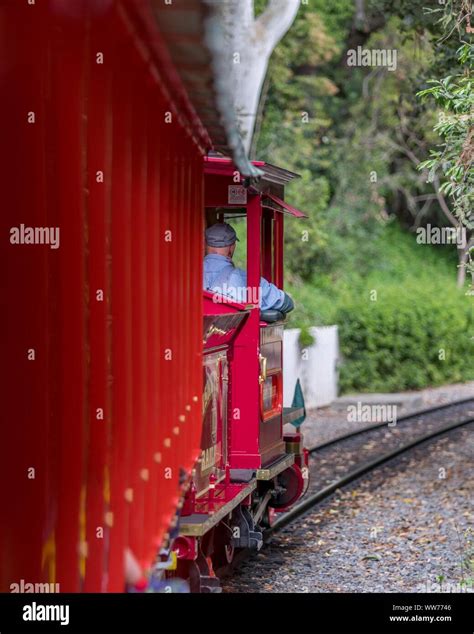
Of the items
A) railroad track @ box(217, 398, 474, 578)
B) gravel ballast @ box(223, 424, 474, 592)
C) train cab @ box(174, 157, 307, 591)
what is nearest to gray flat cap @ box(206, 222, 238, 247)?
train cab @ box(174, 157, 307, 591)

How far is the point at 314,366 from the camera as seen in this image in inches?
859

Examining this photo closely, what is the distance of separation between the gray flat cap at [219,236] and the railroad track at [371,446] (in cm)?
241

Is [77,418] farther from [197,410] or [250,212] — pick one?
[250,212]

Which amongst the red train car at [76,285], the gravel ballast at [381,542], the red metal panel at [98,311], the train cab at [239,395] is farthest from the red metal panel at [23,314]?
the gravel ballast at [381,542]

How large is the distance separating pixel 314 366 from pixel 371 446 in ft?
14.5

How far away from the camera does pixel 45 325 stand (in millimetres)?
3998

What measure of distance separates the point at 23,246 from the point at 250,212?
4906mm

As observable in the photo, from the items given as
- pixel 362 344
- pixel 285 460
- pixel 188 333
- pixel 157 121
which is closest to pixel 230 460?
pixel 285 460

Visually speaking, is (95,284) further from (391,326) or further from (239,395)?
(391,326)

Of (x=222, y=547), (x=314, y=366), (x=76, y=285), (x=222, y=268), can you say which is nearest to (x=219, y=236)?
(x=222, y=268)

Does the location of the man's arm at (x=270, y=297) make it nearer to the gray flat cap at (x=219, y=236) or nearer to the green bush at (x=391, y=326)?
the gray flat cap at (x=219, y=236)

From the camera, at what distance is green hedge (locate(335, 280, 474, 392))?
80.8 ft

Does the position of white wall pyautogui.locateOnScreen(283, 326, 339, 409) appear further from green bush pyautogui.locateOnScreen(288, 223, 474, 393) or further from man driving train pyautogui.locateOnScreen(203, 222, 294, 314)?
man driving train pyautogui.locateOnScreen(203, 222, 294, 314)

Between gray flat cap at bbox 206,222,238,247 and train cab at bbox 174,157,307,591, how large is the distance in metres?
0.23
